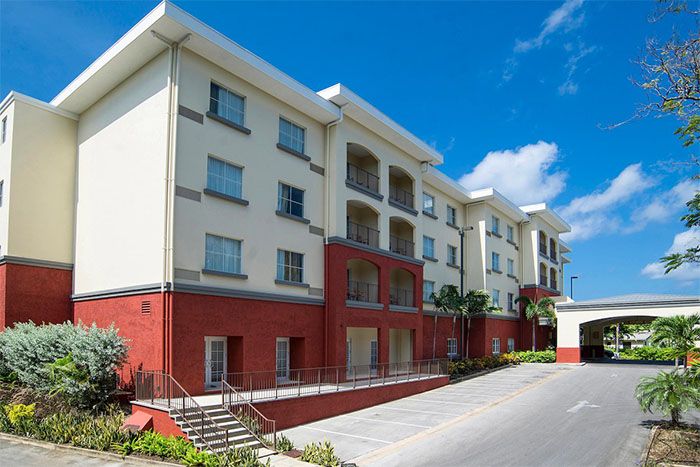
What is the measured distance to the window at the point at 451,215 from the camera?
122 feet

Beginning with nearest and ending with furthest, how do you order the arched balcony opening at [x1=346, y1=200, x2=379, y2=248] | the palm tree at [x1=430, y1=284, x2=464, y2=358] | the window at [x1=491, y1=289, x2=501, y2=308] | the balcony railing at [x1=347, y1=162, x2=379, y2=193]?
the arched balcony opening at [x1=346, y1=200, x2=379, y2=248] → the balcony railing at [x1=347, y1=162, x2=379, y2=193] → the palm tree at [x1=430, y1=284, x2=464, y2=358] → the window at [x1=491, y1=289, x2=501, y2=308]

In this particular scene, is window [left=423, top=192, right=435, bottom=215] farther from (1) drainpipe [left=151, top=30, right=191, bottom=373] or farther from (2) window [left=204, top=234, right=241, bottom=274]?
(1) drainpipe [left=151, top=30, right=191, bottom=373]

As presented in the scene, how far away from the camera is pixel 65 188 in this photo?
907 inches

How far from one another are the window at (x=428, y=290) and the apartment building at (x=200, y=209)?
4939 mm

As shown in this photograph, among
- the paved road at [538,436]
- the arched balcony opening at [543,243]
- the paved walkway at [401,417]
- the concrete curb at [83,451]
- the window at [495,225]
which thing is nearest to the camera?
the concrete curb at [83,451]

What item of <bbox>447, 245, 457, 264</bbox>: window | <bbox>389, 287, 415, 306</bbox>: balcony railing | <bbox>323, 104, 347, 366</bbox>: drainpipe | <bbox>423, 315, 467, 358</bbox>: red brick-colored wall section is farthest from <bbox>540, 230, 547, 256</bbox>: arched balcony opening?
<bbox>323, 104, 347, 366</bbox>: drainpipe

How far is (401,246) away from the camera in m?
30.9

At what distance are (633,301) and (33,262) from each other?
36.1 meters

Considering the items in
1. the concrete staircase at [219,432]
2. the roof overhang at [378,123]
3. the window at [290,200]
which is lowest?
the concrete staircase at [219,432]

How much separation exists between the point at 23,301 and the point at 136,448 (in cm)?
1028

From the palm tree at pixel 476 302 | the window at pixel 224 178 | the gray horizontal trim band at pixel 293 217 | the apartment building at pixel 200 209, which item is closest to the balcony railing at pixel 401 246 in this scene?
the apartment building at pixel 200 209

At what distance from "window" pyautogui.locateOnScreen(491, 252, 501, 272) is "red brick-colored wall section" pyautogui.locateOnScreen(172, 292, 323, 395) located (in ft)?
66.3

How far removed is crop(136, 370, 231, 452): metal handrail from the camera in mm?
14438

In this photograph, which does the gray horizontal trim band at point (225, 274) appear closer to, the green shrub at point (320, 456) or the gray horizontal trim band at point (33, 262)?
the green shrub at point (320, 456)
